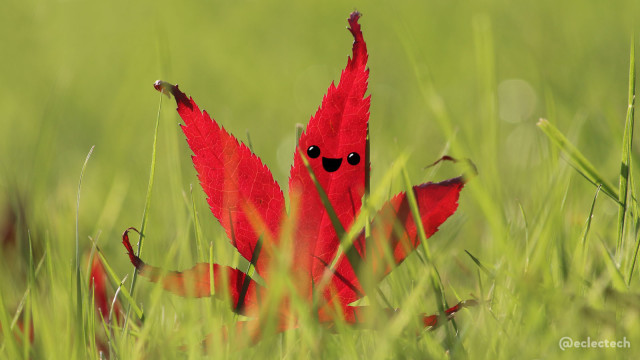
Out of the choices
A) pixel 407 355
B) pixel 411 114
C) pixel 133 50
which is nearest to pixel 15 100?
pixel 133 50

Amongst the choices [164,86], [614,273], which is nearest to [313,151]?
[164,86]

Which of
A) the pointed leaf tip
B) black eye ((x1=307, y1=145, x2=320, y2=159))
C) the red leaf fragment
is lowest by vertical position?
the red leaf fragment

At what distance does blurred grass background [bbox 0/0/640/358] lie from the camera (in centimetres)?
60

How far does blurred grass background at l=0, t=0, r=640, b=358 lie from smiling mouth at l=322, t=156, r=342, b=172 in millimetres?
129

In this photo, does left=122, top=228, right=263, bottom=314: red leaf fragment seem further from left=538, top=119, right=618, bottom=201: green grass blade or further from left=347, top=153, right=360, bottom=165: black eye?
left=538, top=119, right=618, bottom=201: green grass blade

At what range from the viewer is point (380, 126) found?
169cm

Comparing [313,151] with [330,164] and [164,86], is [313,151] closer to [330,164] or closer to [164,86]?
[330,164]

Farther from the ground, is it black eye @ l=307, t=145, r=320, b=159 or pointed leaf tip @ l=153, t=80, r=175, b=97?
pointed leaf tip @ l=153, t=80, r=175, b=97

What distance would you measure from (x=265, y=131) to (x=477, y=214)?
3.44 ft

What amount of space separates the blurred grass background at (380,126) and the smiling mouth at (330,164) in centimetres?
13

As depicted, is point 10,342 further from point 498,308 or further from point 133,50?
point 133,50

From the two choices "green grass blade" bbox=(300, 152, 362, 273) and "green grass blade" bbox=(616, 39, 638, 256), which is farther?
"green grass blade" bbox=(616, 39, 638, 256)

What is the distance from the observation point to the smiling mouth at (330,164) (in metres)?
0.53

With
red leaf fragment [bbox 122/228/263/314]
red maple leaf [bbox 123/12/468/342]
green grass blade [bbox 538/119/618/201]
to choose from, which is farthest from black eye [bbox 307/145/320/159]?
green grass blade [bbox 538/119/618/201]
